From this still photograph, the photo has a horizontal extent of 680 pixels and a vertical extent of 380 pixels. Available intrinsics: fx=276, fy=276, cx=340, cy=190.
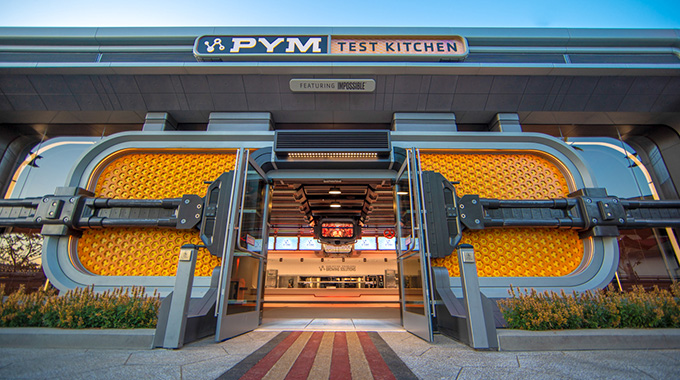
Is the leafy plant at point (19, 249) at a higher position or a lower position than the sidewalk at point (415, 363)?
higher

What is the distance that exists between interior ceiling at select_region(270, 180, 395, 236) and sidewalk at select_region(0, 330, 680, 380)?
3884mm

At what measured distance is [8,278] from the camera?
580cm

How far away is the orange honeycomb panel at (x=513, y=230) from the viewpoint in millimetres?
5145

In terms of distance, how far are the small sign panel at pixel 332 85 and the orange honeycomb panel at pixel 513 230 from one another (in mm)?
1963

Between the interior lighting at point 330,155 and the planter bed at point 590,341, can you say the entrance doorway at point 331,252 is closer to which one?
the interior lighting at point 330,155

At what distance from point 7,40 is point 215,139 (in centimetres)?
481

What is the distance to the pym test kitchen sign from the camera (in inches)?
226

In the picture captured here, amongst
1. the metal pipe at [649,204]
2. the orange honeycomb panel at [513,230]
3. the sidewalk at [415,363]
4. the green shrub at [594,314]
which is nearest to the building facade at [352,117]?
the orange honeycomb panel at [513,230]

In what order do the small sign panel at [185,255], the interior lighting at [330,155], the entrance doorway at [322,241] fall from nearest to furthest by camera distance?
the small sign panel at [185,255]
the entrance doorway at [322,241]
the interior lighting at [330,155]

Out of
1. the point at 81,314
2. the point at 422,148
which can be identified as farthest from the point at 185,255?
the point at 422,148

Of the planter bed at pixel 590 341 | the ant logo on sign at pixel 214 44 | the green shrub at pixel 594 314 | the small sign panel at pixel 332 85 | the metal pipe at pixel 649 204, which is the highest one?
the ant logo on sign at pixel 214 44

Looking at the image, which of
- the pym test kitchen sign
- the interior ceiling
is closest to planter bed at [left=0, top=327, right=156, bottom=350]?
the interior ceiling

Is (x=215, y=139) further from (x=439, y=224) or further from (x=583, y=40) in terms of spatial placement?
(x=583, y=40)

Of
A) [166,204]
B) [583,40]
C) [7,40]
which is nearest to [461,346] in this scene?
[166,204]
